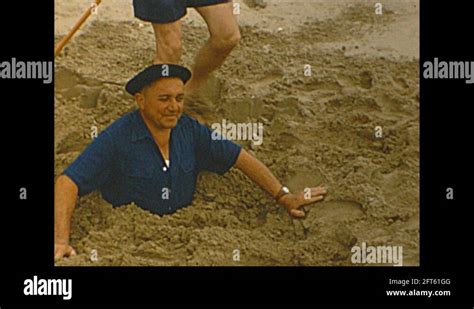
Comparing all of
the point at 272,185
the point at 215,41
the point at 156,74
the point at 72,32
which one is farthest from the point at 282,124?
the point at 72,32

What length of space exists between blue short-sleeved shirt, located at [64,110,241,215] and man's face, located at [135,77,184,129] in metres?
0.03

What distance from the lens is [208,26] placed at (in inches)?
187

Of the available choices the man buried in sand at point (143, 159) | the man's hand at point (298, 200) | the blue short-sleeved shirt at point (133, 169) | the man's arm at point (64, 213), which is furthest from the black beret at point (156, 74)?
the man's hand at point (298, 200)

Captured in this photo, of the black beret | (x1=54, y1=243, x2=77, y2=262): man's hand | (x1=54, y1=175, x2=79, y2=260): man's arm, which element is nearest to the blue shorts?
the black beret

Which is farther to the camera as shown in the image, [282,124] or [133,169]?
[282,124]

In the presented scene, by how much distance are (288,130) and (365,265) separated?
600 millimetres

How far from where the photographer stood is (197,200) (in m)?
4.77

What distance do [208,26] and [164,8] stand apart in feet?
0.59

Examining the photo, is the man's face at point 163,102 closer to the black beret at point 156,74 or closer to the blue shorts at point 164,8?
the black beret at point 156,74

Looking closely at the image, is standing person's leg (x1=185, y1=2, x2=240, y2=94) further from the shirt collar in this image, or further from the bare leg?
the shirt collar

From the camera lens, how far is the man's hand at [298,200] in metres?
4.77

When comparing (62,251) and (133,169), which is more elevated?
(133,169)

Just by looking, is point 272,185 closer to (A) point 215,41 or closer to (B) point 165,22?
(A) point 215,41
